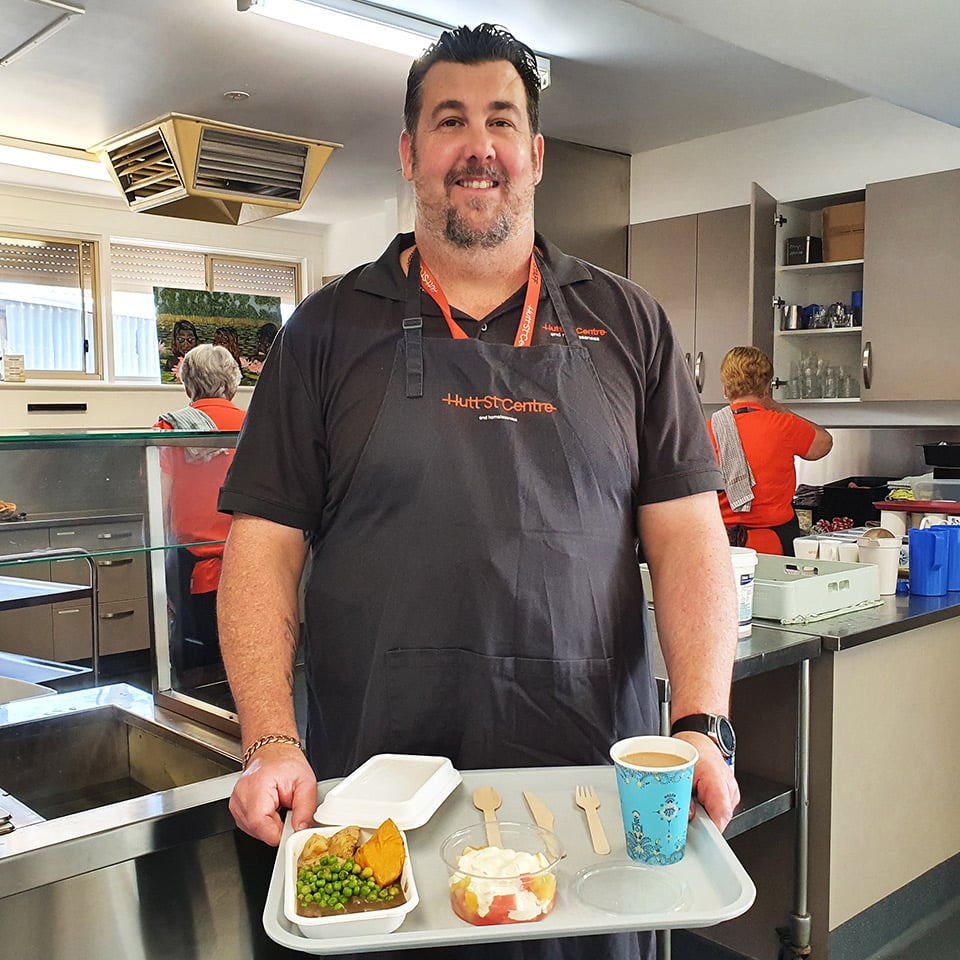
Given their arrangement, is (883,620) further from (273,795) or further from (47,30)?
(47,30)

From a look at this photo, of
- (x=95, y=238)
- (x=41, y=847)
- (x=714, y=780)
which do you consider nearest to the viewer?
(x=714, y=780)

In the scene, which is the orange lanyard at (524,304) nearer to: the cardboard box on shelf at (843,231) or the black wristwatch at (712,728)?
the black wristwatch at (712,728)

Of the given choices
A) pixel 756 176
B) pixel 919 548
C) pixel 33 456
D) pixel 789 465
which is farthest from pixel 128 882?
A: pixel 756 176

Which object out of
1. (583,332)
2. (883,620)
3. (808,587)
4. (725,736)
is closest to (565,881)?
(725,736)

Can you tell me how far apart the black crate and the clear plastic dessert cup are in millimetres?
4110

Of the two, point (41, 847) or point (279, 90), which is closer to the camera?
point (41, 847)

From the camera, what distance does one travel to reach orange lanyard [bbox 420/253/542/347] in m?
1.40

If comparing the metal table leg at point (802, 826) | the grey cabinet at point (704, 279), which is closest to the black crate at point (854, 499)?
the grey cabinet at point (704, 279)

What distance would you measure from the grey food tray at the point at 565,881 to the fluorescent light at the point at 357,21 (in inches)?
109

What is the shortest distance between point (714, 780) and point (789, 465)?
128 inches

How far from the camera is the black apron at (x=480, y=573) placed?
131 centimetres

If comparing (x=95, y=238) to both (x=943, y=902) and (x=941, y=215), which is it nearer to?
(x=941, y=215)

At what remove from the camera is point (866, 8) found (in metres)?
2.93

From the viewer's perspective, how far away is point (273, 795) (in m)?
1.13
